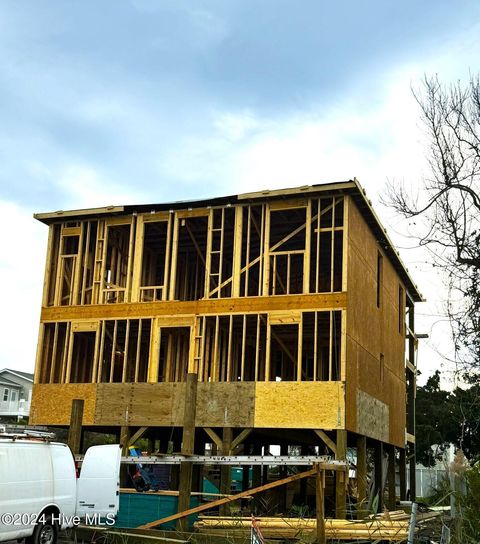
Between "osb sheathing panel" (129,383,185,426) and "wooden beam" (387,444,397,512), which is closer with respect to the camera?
"osb sheathing panel" (129,383,185,426)

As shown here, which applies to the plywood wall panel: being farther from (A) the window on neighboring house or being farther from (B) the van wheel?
(B) the van wheel

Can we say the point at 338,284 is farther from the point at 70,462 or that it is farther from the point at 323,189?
the point at 70,462

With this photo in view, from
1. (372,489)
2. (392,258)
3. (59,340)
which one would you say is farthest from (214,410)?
(392,258)

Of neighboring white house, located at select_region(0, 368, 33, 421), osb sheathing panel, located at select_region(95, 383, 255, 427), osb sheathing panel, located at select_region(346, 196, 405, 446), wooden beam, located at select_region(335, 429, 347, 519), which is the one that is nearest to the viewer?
wooden beam, located at select_region(335, 429, 347, 519)

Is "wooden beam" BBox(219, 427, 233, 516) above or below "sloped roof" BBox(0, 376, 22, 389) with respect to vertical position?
below

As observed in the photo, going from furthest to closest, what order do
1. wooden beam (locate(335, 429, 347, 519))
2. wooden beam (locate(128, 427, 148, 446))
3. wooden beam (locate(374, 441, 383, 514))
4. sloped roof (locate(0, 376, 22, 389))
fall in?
1. sloped roof (locate(0, 376, 22, 389))
2. wooden beam (locate(374, 441, 383, 514))
3. wooden beam (locate(128, 427, 148, 446))
4. wooden beam (locate(335, 429, 347, 519))

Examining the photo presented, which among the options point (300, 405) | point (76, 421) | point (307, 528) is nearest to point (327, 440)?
point (300, 405)

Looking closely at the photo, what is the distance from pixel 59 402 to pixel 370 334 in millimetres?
10757

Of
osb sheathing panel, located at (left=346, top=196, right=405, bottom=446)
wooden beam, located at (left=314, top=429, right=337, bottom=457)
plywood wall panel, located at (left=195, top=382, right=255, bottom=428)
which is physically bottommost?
wooden beam, located at (left=314, top=429, right=337, bottom=457)

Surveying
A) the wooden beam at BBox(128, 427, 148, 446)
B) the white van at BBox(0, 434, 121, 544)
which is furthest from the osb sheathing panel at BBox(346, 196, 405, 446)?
the white van at BBox(0, 434, 121, 544)

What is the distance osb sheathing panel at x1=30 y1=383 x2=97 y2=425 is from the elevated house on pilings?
0.04m

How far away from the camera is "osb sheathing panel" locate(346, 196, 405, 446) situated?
75.1 ft

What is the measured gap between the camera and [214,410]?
22797mm

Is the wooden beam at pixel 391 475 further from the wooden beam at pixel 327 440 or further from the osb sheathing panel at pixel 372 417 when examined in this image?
the wooden beam at pixel 327 440
